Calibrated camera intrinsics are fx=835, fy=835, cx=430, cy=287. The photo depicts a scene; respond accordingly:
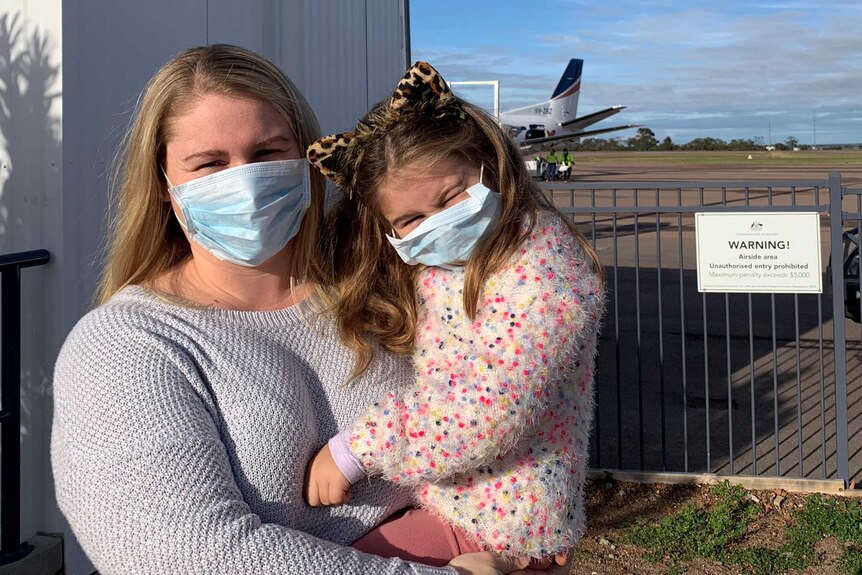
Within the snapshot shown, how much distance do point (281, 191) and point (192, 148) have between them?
217mm

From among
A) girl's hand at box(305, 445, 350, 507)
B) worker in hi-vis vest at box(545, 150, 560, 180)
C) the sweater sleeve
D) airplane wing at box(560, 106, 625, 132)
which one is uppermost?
airplane wing at box(560, 106, 625, 132)

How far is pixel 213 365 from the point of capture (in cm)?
152

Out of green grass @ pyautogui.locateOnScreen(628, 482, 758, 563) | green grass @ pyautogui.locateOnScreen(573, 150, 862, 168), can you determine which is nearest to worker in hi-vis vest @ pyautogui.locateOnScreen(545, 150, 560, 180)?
green grass @ pyautogui.locateOnScreen(573, 150, 862, 168)

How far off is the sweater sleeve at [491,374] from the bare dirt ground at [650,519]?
10.7ft

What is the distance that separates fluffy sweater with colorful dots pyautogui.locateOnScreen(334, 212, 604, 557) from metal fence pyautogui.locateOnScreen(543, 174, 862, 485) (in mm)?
3640

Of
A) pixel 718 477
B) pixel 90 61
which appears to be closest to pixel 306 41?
pixel 90 61

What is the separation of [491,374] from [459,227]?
0.37 metres

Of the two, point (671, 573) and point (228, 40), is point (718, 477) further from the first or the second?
point (228, 40)


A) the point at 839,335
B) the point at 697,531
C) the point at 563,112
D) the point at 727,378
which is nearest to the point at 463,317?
the point at 697,531

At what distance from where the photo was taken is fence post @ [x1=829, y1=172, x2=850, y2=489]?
5.60m

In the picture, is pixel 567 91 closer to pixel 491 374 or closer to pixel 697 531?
pixel 697 531

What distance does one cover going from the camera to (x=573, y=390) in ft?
6.03

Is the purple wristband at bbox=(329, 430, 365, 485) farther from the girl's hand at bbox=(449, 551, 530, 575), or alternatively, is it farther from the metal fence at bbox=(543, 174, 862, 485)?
the metal fence at bbox=(543, 174, 862, 485)

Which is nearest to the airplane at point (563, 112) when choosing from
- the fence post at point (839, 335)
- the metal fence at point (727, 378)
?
the metal fence at point (727, 378)
